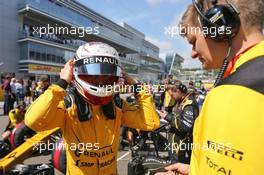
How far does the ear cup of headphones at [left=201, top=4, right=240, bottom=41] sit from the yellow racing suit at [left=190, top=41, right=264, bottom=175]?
23 cm

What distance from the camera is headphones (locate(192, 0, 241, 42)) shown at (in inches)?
45.9

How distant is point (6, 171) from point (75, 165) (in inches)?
89.2

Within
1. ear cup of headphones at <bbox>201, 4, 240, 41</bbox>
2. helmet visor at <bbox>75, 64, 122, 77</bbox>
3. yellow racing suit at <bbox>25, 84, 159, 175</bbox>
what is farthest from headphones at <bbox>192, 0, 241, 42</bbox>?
yellow racing suit at <bbox>25, 84, 159, 175</bbox>

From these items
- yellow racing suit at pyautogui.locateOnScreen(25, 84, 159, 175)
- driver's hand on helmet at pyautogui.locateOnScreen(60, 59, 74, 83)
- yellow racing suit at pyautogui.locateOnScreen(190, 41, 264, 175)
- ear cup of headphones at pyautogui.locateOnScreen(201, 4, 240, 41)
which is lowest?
yellow racing suit at pyautogui.locateOnScreen(25, 84, 159, 175)

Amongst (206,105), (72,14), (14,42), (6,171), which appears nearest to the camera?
(206,105)

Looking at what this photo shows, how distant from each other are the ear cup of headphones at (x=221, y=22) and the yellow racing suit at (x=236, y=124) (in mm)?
234

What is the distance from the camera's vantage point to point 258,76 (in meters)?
0.87

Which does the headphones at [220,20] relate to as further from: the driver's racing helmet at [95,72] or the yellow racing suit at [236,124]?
the driver's racing helmet at [95,72]

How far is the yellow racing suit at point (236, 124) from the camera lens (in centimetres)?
83

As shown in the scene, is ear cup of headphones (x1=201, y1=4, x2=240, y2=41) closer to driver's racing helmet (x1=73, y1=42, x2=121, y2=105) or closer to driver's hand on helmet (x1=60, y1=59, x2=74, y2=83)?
driver's racing helmet (x1=73, y1=42, x2=121, y2=105)

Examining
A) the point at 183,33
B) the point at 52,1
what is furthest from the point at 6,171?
the point at 52,1

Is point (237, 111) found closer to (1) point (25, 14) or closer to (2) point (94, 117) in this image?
(2) point (94, 117)

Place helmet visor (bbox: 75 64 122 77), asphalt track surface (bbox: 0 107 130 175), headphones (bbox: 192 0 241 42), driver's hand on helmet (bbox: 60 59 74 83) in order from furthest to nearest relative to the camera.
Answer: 1. asphalt track surface (bbox: 0 107 130 175)
2. driver's hand on helmet (bbox: 60 59 74 83)
3. helmet visor (bbox: 75 64 122 77)
4. headphones (bbox: 192 0 241 42)

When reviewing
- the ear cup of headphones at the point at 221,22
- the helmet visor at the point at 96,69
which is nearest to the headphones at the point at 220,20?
the ear cup of headphones at the point at 221,22
